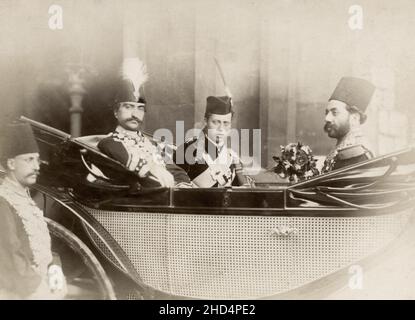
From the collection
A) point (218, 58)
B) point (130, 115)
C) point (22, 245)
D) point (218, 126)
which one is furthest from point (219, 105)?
point (22, 245)

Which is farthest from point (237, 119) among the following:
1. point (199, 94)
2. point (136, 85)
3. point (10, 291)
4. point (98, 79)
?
point (10, 291)

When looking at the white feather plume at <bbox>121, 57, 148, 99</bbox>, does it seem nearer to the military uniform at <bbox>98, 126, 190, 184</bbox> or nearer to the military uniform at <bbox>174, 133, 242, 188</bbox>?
the military uniform at <bbox>98, 126, 190, 184</bbox>

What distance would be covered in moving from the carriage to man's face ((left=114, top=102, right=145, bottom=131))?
0.23 m

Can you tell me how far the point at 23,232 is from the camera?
3963 millimetres

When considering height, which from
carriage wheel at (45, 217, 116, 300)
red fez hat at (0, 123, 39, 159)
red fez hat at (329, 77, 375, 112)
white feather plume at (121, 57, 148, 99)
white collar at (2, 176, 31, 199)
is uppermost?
white feather plume at (121, 57, 148, 99)

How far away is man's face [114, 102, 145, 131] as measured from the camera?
3896mm

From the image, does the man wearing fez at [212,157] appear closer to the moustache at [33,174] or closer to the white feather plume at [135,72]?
the white feather plume at [135,72]

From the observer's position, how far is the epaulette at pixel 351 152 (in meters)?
3.73

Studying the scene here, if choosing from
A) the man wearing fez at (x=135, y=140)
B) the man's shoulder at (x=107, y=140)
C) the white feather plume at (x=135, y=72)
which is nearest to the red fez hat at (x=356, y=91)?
the man wearing fez at (x=135, y=140)

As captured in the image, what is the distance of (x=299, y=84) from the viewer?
12.5 feet

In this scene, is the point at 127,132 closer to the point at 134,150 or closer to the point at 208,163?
the point at 134,150

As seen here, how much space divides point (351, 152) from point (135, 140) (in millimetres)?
1293

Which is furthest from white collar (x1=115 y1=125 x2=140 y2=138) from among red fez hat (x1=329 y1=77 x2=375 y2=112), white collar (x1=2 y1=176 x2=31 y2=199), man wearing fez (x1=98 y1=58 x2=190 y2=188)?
red fez hat (x1=329 y1=77 x2=375 y2=112)

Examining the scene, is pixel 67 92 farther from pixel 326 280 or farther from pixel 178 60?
pixel 326 280
